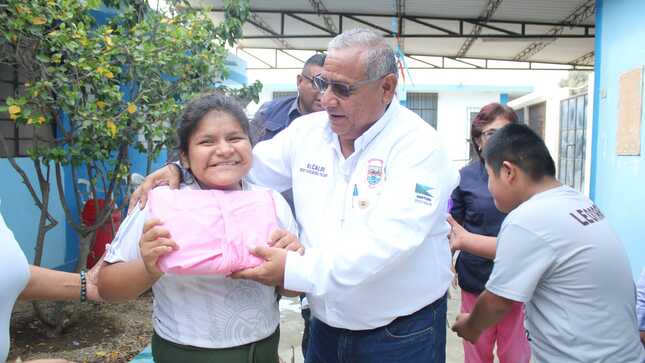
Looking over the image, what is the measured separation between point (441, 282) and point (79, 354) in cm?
351

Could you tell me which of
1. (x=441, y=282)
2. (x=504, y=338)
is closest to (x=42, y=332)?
(x=504, y=338)

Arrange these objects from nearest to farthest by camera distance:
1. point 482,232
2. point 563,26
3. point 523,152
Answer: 1. point 523,152
2. point 482,232
3. point 563,26

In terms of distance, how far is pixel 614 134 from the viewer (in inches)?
219

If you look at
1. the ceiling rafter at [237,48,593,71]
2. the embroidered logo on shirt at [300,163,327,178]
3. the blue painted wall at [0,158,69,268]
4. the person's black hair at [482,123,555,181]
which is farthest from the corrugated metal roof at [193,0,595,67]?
the embroidered logo on shirt at [300,163,327,178]

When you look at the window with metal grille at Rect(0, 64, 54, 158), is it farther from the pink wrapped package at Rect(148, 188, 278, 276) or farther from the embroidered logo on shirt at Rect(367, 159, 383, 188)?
the embroidered logo on shirt at Rect(367, 159, 383, 188)

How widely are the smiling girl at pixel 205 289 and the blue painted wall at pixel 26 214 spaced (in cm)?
431

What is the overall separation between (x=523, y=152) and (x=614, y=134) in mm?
3806

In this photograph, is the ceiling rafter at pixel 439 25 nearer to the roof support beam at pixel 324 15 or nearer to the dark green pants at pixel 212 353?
the roof support beam at pixel 324 15

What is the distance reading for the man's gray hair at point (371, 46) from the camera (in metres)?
1.93

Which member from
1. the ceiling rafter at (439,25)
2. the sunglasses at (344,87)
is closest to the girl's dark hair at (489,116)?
the sunglasses at (344,87)

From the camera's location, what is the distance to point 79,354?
445 centimetres

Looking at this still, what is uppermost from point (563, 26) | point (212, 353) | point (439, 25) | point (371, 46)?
point (439, 25)

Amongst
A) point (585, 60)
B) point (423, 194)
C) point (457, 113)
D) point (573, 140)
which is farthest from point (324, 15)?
point (457, 113)

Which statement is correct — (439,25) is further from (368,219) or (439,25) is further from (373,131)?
(368,219)
